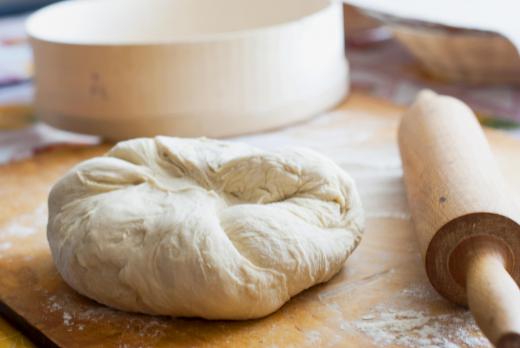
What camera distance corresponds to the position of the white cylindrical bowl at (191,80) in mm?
1793

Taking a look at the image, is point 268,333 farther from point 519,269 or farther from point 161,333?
point 519,269

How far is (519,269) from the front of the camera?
114cm

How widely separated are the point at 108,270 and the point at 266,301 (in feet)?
0.78

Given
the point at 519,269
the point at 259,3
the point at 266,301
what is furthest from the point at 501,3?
the point at 266,301

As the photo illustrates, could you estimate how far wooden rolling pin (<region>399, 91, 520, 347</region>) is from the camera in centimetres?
95

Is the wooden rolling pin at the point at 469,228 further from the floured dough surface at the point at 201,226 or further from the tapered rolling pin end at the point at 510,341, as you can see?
the floured dough surface at the point at 201,226

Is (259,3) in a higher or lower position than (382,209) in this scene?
higher

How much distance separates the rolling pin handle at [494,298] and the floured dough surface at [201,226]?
239mm

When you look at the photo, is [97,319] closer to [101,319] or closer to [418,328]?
[101,319]

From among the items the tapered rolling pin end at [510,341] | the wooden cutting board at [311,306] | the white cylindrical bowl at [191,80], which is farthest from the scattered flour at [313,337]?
the white cylindrical bowl at [191,80]

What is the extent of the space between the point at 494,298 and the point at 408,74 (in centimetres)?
143

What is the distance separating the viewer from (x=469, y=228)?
1.10m

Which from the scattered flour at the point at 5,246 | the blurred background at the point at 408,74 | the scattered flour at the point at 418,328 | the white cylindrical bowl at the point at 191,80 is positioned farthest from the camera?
the blurred background at the point at 408,74

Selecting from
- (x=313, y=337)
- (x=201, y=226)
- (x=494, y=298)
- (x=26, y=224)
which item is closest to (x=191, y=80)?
(x=26, y=224)
